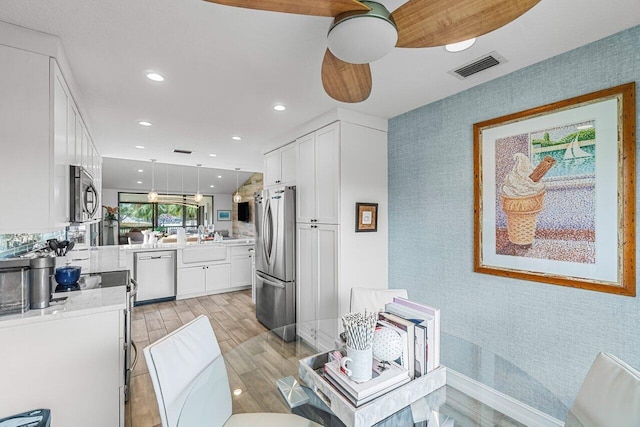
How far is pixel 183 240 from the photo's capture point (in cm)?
528

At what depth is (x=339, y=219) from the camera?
2748mm

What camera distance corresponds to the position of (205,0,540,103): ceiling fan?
3.22 feet

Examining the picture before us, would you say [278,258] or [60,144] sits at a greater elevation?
[60,144]

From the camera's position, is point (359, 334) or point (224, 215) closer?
point (359, 334)

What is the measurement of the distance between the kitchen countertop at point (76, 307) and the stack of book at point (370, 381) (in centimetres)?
138

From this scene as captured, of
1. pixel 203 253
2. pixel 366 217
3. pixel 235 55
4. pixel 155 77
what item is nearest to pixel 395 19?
pixel 235 55

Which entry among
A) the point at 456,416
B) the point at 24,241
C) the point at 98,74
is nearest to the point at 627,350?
the point at 456,416

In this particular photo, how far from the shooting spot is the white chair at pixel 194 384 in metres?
1.06

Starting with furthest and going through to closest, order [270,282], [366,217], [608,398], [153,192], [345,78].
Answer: [153,192] < [270,282] < [366,217] < [345,78] < [608,398]

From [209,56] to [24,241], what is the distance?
2.22m

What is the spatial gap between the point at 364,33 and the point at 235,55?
111 centimetres

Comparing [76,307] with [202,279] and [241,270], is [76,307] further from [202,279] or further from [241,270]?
→ [241,270]

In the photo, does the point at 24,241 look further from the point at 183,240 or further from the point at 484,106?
the point at 484,106

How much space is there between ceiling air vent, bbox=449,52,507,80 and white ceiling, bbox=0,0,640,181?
0.15 ft
